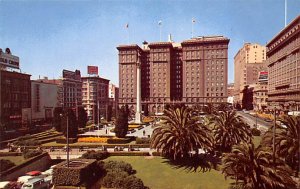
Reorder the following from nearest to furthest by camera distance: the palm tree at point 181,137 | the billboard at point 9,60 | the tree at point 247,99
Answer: the palm tree at point 181,137 → the billboard at point 9,60 → the tree at point 247,99

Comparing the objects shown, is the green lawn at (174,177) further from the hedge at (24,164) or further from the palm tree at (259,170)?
the hedge at (24,164)

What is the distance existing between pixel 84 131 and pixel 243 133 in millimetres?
47052

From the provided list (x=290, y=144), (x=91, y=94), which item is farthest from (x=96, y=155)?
(x=91, y=94)

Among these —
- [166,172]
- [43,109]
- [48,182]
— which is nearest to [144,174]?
[166,172]

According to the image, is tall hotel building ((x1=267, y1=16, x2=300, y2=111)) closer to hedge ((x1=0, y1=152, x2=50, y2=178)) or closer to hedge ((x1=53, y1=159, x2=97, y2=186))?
hedge ((x1=53, y1=159, x2=97, y2=186))

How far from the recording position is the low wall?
32.5 m

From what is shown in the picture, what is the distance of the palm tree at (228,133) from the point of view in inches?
1475

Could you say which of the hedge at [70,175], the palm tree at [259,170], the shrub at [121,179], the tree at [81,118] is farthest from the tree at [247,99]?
the hedge at [70,175]

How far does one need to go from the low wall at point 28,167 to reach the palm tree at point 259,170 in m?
28.6

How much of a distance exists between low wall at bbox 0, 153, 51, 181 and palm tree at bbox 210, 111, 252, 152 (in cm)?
2904

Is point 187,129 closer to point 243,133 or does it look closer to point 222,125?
point 222,125

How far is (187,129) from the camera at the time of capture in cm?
3406

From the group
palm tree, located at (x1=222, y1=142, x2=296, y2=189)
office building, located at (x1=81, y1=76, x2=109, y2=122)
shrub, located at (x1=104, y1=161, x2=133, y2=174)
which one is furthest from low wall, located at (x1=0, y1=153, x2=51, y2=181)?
office building, located at (x1=81, y1=76, x2=109, y2=122)

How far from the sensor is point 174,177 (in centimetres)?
3028
